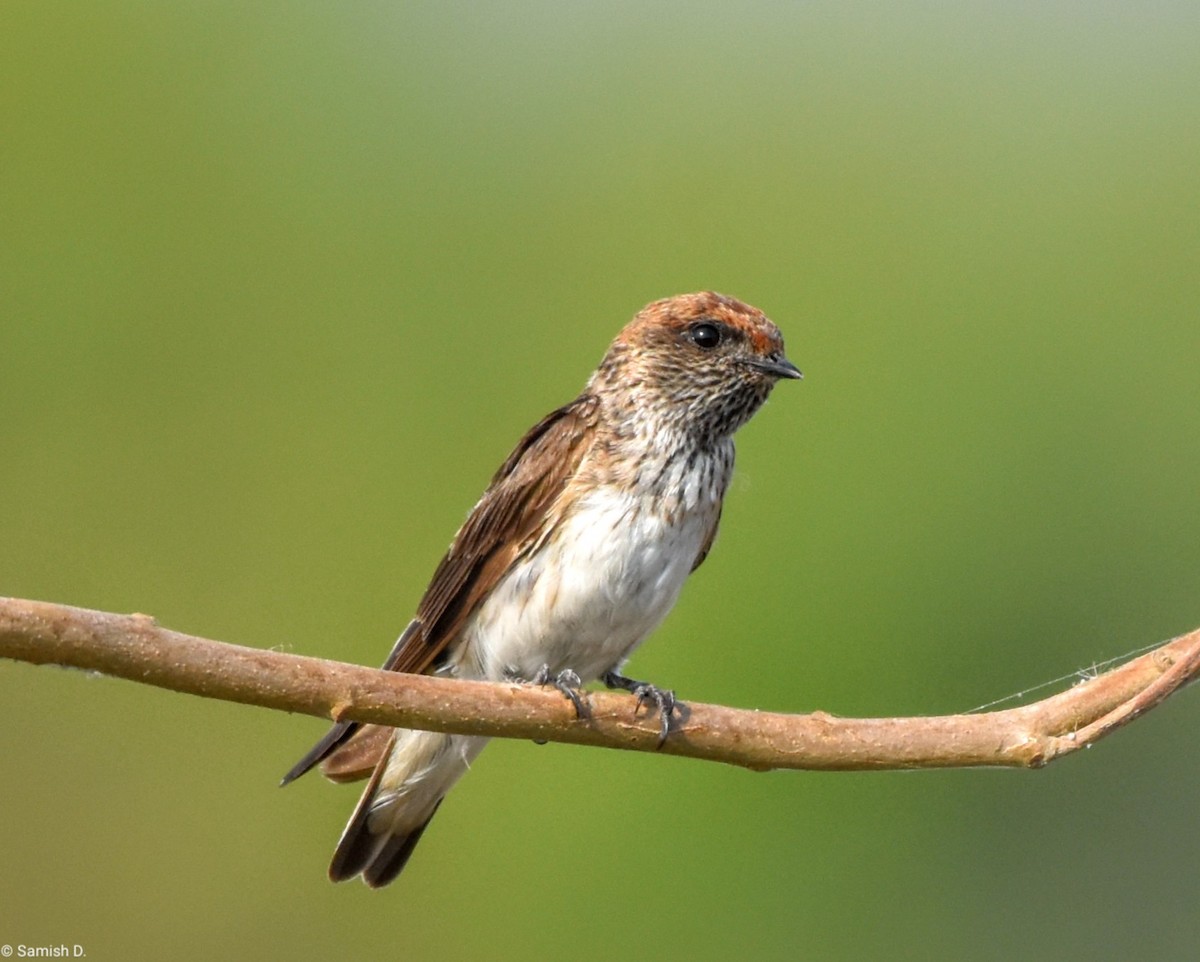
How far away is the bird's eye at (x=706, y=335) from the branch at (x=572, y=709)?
1146 millimetres

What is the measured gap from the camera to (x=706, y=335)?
4242mm

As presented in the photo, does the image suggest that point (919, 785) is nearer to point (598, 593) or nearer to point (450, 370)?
point (450, 370)

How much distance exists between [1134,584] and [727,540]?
6.11 feet

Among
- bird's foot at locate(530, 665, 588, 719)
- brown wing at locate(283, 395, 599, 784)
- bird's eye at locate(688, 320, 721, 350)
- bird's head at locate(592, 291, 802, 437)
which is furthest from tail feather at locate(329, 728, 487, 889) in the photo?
bird's eye at locate(688, 320, 721, 350)

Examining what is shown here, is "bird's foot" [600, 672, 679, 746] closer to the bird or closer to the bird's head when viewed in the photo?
the bird

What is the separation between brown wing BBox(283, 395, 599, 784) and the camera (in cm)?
400

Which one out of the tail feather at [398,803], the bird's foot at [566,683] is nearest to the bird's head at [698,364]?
the bird's foot at [566,683]

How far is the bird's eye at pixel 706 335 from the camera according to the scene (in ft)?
13.9

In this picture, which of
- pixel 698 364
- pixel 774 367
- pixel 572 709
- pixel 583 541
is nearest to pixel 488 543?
pixel 583 541

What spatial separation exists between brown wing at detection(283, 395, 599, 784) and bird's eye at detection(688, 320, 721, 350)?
0.29 m

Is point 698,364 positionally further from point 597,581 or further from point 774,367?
point 597,581

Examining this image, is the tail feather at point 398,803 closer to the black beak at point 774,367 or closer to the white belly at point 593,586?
the white belly at point 593,586

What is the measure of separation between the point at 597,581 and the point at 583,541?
96mm

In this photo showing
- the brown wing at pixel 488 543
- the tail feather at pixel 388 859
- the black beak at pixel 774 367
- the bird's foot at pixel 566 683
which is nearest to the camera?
the bird's foot at pixel 566 683
